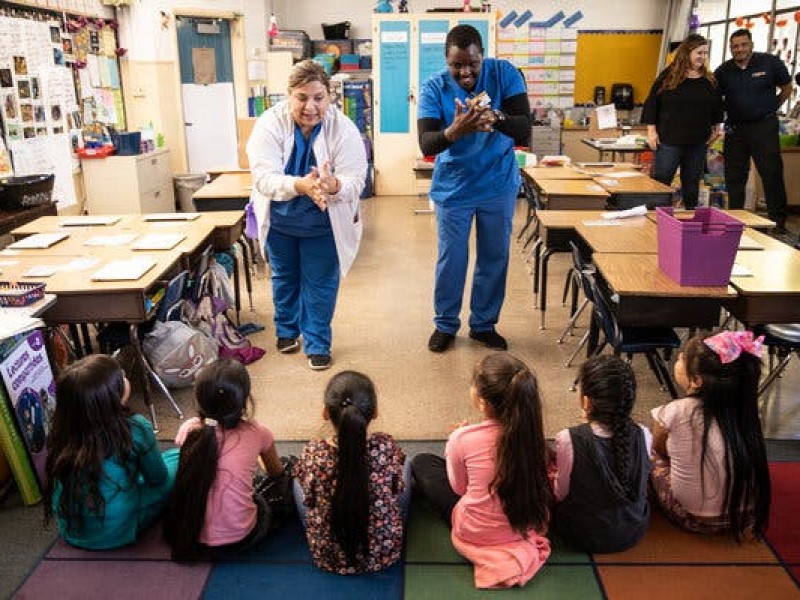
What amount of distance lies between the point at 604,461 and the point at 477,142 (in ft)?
6.11

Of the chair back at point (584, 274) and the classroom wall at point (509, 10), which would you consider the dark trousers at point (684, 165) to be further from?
the classroom wall at point (509, 10)

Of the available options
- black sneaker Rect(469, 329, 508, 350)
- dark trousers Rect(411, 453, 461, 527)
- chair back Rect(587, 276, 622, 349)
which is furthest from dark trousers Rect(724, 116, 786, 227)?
dark trousers Rect(411, 453, 461, 527)

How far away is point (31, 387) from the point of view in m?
2.46

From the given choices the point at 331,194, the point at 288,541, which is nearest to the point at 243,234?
the point at 331,194

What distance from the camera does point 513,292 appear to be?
482 centimetres

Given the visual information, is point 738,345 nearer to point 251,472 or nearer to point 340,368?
point 251,472

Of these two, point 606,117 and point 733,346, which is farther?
point 606,117

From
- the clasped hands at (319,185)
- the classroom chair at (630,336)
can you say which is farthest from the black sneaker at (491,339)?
the clasped hands at (319,185)

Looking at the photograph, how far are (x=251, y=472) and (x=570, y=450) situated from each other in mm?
907

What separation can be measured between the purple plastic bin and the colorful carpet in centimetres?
91

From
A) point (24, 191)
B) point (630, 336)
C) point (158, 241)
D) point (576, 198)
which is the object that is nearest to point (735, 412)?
point (630, 336)

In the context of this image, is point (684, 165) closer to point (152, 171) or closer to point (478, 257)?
point (478, 257)

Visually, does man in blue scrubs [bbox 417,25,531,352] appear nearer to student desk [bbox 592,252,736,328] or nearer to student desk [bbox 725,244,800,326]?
student desk [bbox 592,252,736,328]

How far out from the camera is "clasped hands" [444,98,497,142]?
125 inches
